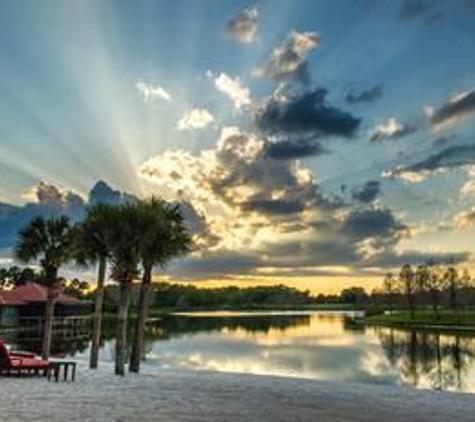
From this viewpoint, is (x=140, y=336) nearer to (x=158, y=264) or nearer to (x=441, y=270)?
(x=158, y=264)

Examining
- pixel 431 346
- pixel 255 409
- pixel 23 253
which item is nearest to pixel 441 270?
pixel 431 346

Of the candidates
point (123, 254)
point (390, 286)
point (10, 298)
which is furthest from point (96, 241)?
point (390, 286)

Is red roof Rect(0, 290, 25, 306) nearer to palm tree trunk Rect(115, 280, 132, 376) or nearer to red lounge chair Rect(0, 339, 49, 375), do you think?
palm tree trunk Rect(115, 280, 132, 376)

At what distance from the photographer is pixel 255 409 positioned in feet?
55.7

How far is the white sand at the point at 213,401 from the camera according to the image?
50.0 feet

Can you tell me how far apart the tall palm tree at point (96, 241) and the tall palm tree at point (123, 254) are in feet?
1.00

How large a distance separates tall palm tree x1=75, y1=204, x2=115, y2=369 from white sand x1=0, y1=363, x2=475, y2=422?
4929mm

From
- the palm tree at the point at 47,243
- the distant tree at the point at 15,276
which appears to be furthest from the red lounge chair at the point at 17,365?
the distant tree at the point at 15,276

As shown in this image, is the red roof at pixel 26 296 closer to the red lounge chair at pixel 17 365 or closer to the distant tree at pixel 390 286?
the red lounge chair at pixel 17 365

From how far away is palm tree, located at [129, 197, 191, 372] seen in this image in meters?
27.1

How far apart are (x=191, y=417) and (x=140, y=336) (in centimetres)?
1444

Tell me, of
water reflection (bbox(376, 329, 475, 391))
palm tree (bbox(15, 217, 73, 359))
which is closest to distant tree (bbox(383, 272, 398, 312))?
water reflection (bbox(376, 329, 475, 391))

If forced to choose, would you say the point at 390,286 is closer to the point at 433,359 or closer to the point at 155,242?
the point at 433,359

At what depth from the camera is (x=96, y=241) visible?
91.2 feet
